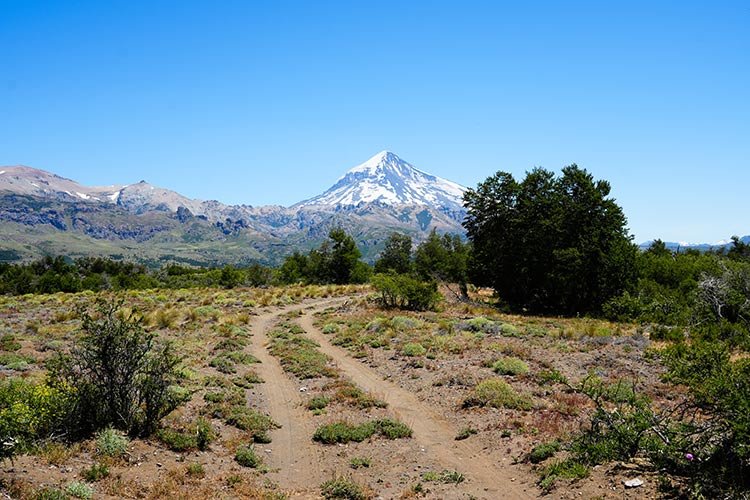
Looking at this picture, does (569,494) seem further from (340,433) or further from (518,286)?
(518,286)

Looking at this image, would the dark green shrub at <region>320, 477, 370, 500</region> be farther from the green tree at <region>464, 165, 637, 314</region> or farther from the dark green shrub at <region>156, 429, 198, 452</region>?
the green tree at <region>464, 165, 637, 314</region>

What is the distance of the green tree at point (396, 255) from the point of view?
7719 centimetres

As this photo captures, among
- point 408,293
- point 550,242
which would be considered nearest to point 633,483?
point 408,293

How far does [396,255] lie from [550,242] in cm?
4097

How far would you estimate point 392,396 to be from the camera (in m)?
16.3

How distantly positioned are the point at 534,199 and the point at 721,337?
74.3 feet

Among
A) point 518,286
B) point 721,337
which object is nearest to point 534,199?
point 518,286

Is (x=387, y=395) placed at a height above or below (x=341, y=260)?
below

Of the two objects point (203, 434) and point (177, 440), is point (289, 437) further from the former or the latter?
point (177, 440)

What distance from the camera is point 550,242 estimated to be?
131 feet

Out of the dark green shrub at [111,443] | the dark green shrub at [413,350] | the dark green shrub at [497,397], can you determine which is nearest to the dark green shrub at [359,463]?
the dark green shrub at [497,397]

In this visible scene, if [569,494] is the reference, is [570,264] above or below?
above

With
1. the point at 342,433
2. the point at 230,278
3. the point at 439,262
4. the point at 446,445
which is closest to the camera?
the point at 446,445

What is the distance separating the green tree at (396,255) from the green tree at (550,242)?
96.9 ft
